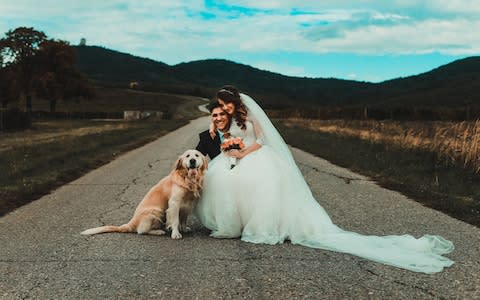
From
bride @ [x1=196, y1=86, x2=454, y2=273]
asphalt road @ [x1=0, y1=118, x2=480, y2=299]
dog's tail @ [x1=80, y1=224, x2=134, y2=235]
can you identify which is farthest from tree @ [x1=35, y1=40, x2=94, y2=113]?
bride @ [x1=196, y1=86, x2=454, y2=273]

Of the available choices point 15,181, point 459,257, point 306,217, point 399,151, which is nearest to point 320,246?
point 306,217

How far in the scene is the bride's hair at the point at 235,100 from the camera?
281 inches

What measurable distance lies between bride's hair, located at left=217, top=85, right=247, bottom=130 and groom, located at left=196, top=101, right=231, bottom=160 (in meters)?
0.13

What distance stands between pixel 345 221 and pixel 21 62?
6290 centimetres

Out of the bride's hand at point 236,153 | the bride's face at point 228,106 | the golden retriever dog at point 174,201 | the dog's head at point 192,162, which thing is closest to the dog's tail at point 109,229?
the golden retriever dog at point 174,201

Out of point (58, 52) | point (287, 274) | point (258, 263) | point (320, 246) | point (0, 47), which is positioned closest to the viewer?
point (287, 274)

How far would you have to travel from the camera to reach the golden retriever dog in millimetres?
6715

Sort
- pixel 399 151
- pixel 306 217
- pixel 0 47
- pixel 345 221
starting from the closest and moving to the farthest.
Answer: pixel 306 217 < pixel 345 221 < pixel 399 151 < pixel 0 47

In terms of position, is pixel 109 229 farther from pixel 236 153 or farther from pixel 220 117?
pixel 220 117

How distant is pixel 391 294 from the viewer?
4676 mm

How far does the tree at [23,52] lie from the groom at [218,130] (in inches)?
2393

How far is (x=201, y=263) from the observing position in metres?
5.71

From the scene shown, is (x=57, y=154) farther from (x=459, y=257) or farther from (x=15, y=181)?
(x=459, y=257)

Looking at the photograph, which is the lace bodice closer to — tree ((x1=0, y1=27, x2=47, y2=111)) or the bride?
the bride
